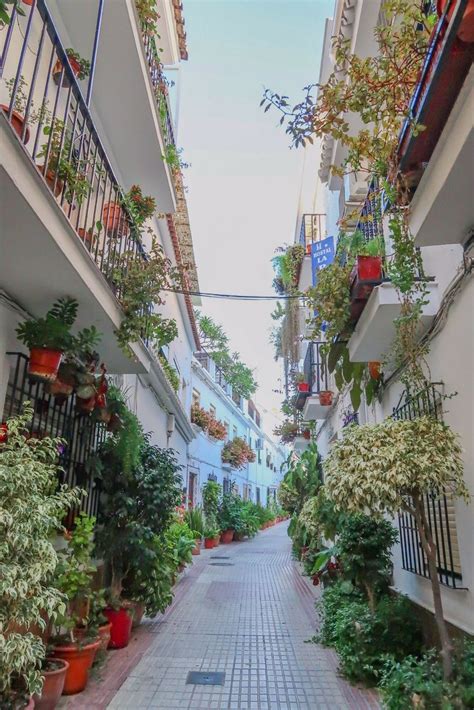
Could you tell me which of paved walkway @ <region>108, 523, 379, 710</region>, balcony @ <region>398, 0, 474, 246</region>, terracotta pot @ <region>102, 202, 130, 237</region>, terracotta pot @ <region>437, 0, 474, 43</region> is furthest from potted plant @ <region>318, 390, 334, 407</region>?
terracotta pot @ <region>437, 0, 474, 43</region>

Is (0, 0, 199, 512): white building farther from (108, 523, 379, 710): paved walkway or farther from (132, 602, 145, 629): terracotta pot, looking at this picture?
(108, 523, 379, 710): paved walkway

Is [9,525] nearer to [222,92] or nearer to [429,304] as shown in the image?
[429,304]

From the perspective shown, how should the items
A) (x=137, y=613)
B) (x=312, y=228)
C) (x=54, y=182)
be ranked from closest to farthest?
(x=54, y=182) < (x=137, y=613) < (x=312, y=228)

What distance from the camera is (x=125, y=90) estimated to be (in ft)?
20.7

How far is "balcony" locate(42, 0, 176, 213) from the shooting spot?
5.48 m

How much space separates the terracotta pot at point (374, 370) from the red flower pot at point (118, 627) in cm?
406

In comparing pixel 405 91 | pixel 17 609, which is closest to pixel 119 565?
pixel 17 609

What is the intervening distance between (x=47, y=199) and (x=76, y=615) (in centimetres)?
347

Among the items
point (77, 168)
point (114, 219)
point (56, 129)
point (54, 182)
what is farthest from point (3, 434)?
point (114, 219)

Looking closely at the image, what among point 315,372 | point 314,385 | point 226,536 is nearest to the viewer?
point 315,372

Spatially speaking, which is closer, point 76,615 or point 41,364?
point 41,364

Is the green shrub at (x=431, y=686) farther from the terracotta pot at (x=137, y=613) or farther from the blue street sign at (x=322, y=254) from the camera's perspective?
the blue street sign at (x=322, y=254)

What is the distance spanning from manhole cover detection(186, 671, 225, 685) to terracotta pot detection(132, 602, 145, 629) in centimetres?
146

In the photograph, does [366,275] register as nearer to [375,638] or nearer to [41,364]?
[41,364]
